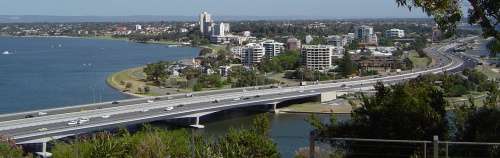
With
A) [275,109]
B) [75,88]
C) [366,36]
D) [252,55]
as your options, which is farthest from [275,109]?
[366,36]

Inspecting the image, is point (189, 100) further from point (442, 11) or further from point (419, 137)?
point (442, 11)

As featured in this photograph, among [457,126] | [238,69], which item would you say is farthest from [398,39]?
[457,126]

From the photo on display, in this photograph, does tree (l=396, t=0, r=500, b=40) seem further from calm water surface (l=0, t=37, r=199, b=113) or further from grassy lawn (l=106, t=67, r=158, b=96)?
grassy lawn (l=106, t=67, r=158, b=96)

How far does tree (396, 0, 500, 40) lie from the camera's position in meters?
2.17

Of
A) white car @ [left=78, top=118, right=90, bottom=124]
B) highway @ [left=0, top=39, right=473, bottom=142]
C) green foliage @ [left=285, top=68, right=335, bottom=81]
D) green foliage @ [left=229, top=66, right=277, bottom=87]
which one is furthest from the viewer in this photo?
green foliage @ [left=285, top=68, right=335, bottom=81]

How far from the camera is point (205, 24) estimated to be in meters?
56.3

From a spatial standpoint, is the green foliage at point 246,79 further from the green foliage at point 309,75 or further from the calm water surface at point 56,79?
the calm water surface at point 56,79

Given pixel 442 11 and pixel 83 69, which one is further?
pixel 83 69

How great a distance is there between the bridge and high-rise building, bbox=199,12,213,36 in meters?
Answer: 35.8

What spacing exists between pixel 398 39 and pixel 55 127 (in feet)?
115

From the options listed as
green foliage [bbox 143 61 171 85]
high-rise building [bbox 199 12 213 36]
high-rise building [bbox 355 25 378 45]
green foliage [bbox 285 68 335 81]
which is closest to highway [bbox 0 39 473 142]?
green foliage [bbox 285 68 335 81]

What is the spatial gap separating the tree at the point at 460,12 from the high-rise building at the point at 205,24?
5063 cm

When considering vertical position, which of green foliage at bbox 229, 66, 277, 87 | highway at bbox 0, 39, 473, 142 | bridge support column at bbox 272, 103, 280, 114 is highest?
highway at bbox 0, 39, 473, 142

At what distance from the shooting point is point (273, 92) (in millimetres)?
16703
